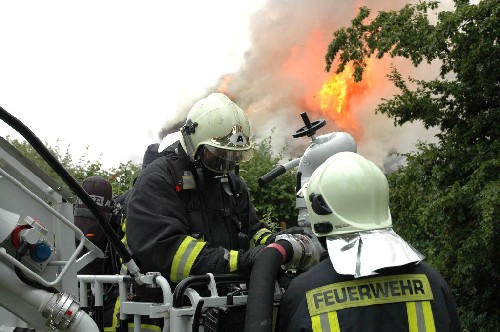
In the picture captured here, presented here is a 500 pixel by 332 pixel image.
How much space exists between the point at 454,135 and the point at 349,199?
540 centimetres

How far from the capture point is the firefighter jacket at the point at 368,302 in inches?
107

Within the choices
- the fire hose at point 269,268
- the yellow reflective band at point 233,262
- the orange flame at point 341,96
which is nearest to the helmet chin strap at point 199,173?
the yellow reflective band at point 233,262

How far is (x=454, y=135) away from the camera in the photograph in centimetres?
798

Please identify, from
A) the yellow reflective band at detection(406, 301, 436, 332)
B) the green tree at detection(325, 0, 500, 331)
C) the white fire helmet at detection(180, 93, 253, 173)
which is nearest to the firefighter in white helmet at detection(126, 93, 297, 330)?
the white fire helmet at detection(180, 93, 253, 173)

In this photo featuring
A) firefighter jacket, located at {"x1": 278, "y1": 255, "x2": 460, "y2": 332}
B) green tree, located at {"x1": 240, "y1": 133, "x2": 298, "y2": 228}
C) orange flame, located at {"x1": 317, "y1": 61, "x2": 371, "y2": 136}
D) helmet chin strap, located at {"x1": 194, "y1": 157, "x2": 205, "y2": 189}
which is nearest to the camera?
firefighter jacket, located at {"x1": 278, "y1": 255, "x2": 460, "y2": 332}

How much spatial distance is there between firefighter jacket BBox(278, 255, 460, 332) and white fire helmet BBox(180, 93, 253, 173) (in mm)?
1661

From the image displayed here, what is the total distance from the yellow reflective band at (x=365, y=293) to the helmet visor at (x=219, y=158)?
1748 millimetres

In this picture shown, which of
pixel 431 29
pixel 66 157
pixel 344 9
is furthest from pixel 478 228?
pixel 66 157

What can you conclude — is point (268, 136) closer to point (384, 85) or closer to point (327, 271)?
point (384, 85)

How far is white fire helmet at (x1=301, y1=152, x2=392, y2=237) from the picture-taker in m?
2.96

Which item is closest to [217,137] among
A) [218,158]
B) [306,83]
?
[218,158]

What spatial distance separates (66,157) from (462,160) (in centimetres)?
694

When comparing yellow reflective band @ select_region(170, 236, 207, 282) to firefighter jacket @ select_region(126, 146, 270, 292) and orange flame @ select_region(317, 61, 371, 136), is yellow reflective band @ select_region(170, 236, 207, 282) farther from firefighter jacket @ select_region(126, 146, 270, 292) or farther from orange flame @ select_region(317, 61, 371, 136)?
A: orange flame @ select_region(317, 61, 371, 136)

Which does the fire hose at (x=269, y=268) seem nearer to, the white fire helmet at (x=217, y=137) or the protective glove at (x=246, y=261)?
the protective glove at (x=246, y=261)
